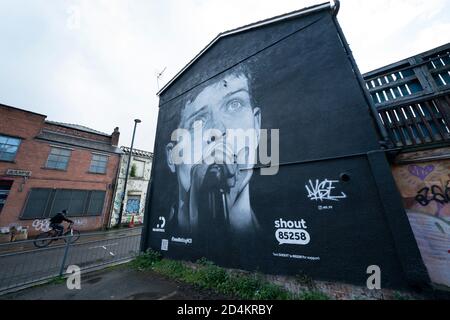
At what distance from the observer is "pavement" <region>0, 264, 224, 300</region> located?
4445mm

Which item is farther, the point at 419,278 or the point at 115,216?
the point at 115,216

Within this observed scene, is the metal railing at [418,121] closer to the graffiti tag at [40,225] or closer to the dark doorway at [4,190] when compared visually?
the graffiti tag at [40,225]

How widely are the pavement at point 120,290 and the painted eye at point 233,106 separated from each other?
18.8 feet

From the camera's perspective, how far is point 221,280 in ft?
16.0

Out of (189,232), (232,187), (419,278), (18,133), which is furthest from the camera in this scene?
(18,133)

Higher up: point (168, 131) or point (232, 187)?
point (168, 131)

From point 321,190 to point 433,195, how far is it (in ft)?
6.31

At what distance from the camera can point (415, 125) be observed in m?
3.90

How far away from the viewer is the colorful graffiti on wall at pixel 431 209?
3.26 meters

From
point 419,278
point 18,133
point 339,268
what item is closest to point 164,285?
point 339,268

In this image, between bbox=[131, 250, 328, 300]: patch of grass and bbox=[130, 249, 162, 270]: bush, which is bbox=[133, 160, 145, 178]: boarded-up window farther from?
bbox=[131, 250, 328, 300]: patch of grass

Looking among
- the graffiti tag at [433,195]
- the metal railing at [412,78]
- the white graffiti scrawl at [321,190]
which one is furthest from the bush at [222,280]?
the metal railing at [412,78]
